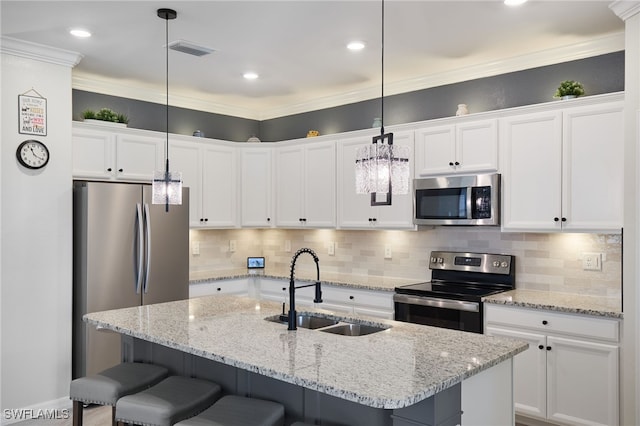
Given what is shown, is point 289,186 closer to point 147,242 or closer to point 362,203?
point 362,203

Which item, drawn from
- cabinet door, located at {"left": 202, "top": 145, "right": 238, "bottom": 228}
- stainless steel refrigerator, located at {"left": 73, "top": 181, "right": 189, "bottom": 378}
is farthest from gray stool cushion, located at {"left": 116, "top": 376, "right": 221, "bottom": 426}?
cabinet door, located at {"left": 202, "top": 145, "right": 238, "bottom": 228}

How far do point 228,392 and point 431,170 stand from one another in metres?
2.48

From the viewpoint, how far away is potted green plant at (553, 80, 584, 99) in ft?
11.8

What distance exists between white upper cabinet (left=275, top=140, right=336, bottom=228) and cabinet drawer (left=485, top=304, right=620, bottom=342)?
187 cm

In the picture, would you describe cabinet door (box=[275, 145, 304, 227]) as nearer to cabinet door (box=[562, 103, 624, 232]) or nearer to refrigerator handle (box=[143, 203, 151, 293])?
refrigerator handle (box=[143, 203, 151, 293])

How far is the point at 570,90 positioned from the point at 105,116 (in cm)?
366

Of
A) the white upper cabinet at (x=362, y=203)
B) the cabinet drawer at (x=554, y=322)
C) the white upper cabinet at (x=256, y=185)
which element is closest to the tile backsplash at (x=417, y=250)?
the white upper cabinet at (x=362, y=203)

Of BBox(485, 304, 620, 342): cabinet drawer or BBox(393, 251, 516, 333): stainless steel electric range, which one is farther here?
BBox(393, 251, 516, 333): stainless steel electric range

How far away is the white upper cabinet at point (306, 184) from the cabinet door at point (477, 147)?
131 cm

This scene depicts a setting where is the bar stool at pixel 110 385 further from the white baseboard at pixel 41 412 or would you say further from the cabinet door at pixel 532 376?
the cabinet door at pixel 532 376

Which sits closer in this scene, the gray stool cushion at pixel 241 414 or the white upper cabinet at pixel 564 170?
the gray stool cushion at pixel 241 414

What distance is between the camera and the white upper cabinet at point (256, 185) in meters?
5.50

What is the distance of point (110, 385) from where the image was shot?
265cm

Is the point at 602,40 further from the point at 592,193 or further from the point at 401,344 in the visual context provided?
the point at 401,344
